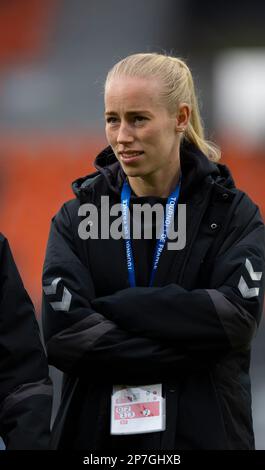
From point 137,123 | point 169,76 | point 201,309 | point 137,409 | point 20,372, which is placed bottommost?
point 137,409

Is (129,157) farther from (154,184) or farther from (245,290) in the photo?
(245,290)

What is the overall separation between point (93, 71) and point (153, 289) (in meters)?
4.49

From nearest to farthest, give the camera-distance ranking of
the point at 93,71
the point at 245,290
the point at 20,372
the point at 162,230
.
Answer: the point at 20,372
the point at 245,290
the point at 162,230
the point at 93,71

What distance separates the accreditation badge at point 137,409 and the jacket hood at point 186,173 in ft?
1.69

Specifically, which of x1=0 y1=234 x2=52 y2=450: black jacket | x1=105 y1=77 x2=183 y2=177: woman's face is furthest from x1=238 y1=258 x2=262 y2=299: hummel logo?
x1=0 y1=234 x2=52 y2=450: black jacket

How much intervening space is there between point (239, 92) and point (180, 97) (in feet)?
13.7

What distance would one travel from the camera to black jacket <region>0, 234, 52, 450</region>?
2.11 metres

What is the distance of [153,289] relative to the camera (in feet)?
7.54

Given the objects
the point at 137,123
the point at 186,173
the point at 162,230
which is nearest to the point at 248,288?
the point at 162,230

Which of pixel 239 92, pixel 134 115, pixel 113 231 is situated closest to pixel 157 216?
pixel 113 231

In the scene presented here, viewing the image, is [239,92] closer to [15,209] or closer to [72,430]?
[15,209]

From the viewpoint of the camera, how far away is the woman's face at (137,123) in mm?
2340

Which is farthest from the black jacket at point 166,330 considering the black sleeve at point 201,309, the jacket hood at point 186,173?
the jacket hood at point 186,173

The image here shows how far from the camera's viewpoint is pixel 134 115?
2.35 metres
